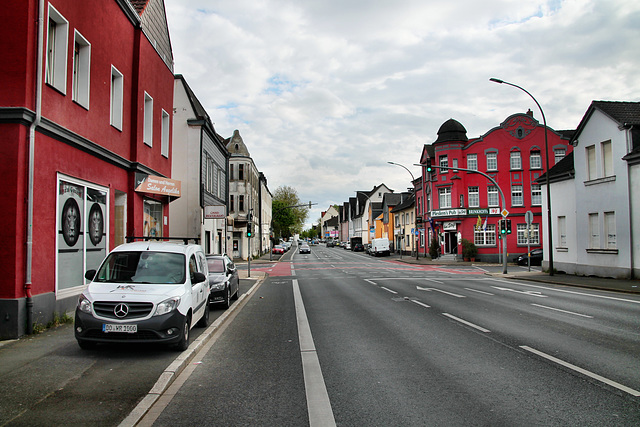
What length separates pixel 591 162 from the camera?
23.3 metres

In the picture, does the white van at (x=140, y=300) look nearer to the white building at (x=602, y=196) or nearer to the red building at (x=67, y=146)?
the red building at (x=67, y=146)

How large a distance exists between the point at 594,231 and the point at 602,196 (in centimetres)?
194

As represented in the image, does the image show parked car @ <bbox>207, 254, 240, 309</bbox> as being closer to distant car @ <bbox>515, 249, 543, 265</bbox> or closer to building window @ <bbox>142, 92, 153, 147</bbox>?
building window @ <bbox>142, 92, 153, 147</bbox>

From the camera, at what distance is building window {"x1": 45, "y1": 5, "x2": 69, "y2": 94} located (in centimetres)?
1019

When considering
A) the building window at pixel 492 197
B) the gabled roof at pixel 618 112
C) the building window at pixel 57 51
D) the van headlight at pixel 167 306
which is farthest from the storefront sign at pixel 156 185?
the building window at pixel 492 197

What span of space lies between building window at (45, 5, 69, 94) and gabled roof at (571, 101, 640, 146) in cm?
2158

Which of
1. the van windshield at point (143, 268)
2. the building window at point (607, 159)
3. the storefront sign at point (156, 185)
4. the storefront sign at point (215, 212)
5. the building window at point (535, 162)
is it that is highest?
the building window at point (535, 162)

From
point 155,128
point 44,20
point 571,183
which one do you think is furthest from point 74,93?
point 571,183

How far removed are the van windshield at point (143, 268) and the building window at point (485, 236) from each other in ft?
132

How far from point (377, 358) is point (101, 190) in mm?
9030

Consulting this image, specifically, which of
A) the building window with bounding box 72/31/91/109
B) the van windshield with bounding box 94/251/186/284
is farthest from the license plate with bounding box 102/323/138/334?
the building window with bounding box 72/31/91/109

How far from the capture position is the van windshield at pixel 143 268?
8.00 metres

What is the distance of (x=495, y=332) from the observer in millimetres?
8992

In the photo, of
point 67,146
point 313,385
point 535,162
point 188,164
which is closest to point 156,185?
point 67,146
